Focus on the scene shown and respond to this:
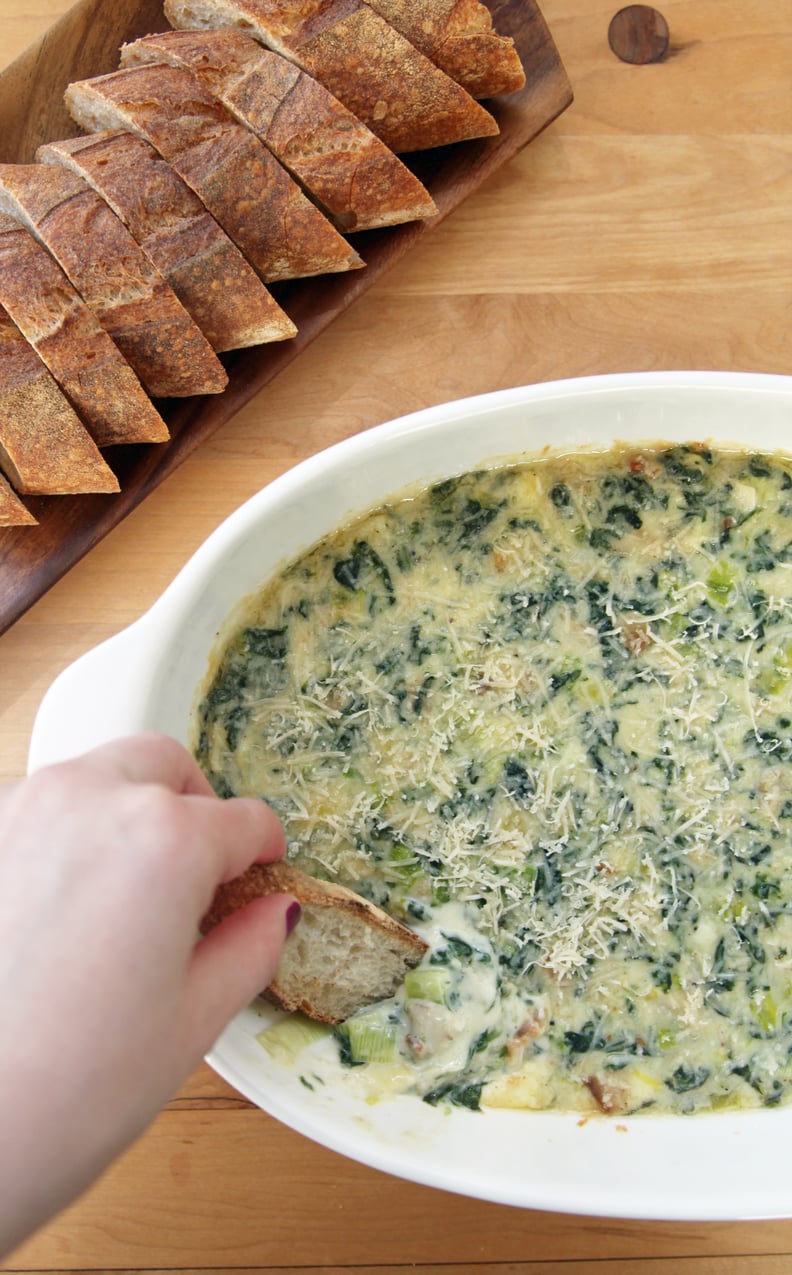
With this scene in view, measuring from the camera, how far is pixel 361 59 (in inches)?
64.4

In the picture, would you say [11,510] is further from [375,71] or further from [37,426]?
[375,71]

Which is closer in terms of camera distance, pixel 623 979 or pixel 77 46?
pixel 623 979

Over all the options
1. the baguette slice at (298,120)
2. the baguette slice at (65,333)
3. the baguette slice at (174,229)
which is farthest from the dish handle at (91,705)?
the baguette slice at (298,120)

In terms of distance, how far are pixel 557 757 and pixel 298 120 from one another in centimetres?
109

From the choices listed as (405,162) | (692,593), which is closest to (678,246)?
(405,162)

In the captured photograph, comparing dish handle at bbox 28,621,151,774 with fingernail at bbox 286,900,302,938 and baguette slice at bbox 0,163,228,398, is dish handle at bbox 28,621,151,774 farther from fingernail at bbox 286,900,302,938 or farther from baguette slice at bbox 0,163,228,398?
baguette slice at bbox 0,163,228,398

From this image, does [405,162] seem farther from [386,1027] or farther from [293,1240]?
[293,1240]

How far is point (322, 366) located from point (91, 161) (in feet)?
1.57

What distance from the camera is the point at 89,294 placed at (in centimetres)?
157

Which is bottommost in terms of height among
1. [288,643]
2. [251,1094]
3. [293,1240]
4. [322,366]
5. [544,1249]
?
[544,1249]

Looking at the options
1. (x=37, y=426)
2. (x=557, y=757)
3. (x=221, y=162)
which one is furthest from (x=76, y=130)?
(x=557, y=757)

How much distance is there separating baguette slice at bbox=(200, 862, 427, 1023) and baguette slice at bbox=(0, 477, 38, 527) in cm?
70

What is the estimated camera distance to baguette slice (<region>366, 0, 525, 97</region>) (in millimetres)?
1654

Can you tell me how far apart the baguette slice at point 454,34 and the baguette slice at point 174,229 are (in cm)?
45
